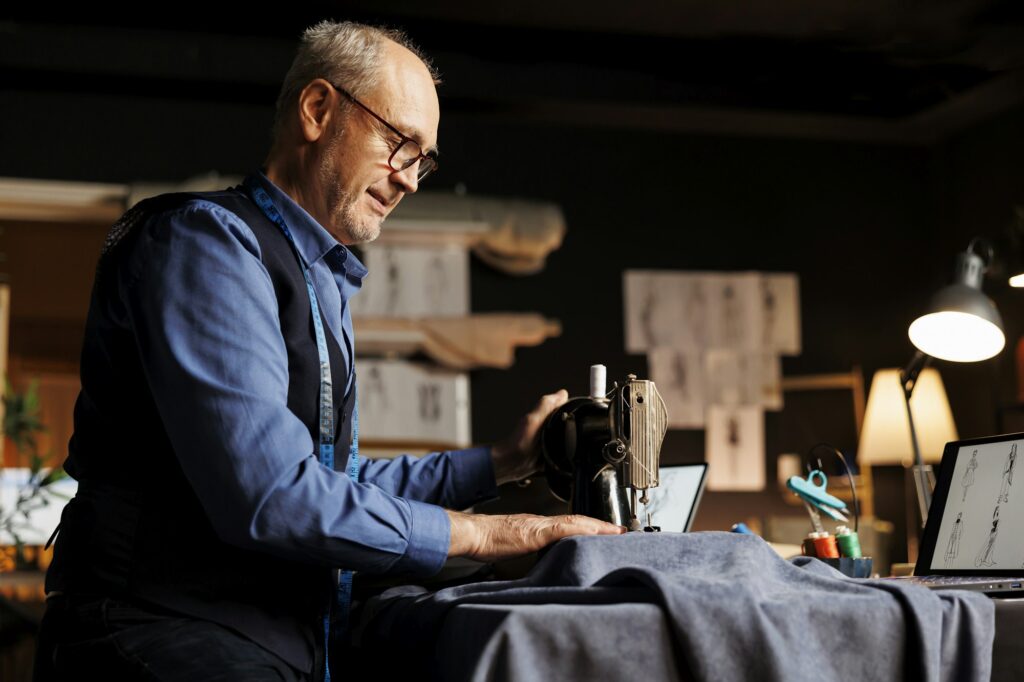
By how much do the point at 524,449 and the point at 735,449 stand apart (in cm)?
409

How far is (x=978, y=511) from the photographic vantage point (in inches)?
73.7

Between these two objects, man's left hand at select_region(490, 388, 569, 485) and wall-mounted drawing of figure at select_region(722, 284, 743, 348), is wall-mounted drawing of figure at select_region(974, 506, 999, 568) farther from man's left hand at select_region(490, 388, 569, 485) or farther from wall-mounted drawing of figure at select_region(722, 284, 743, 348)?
wall-mounted drawing of figure at select_region(722, 284, 743, 348)

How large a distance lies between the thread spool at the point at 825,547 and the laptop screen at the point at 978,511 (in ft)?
0.49

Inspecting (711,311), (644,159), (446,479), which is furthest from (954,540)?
(644,159)

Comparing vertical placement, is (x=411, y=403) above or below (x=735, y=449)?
above

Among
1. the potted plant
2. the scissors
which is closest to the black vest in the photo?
the scissors

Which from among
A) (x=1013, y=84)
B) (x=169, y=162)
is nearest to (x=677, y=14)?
(x=1013, y=84)

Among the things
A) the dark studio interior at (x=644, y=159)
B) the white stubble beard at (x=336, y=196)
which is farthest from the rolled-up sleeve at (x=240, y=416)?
the dark studio interior at (x=644, y=159)

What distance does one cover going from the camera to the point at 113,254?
1597 millimetres

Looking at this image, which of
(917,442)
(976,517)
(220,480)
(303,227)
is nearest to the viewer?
(220,480)

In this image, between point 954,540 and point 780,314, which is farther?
point 780,314

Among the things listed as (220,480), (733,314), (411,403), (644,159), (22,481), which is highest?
(644,159)

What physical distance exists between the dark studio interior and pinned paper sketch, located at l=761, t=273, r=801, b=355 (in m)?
0.08

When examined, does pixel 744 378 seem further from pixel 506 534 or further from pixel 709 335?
pixel 506 534
